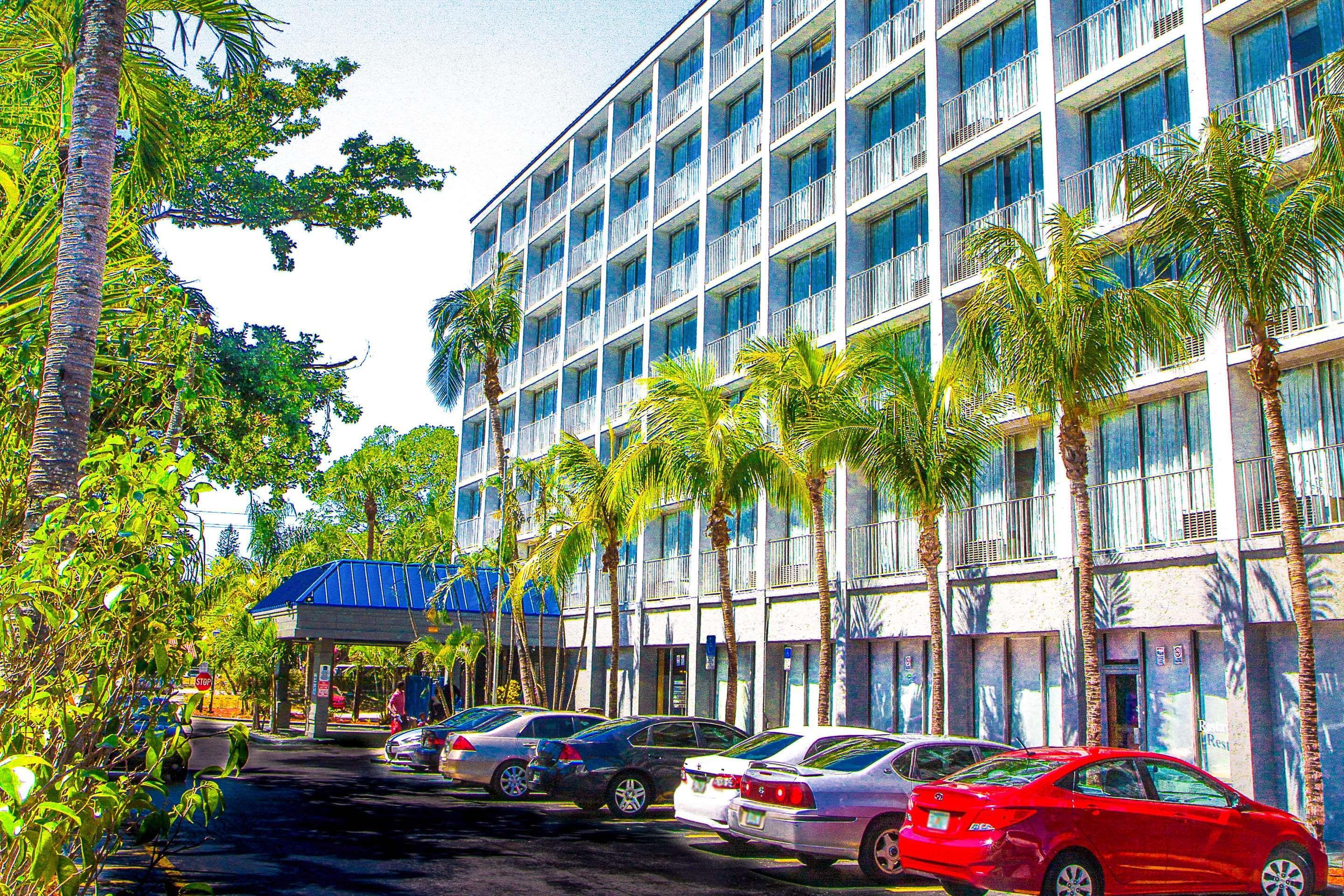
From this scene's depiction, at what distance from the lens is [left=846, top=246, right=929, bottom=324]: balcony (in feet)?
80.3

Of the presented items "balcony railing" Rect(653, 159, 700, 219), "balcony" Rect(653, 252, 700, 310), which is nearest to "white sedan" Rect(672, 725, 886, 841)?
"balcony" Rect(653, 252, 700, 310)

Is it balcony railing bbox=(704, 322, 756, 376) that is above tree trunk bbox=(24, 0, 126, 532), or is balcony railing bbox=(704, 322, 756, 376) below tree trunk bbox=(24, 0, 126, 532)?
above

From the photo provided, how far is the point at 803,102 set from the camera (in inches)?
1165

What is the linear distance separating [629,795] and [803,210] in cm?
1657

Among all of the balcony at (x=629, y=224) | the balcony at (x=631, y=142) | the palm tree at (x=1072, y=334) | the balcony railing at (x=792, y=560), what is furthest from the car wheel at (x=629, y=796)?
the balcony at (x=631, y=142)

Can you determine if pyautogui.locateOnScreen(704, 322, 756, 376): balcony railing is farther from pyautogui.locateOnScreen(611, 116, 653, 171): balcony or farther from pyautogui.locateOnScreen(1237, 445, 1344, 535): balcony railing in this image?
pyautogui.locateOnScreen(1237, 445, 1344, 535): balcony railing

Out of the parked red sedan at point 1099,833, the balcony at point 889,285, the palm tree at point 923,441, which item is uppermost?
the balcony at point 889,285

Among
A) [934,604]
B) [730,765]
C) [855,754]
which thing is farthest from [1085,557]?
[730,765]

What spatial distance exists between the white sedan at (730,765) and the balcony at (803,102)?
18523 millimetres

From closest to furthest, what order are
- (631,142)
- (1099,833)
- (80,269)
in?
(80,269), (1099,833), (631,142)

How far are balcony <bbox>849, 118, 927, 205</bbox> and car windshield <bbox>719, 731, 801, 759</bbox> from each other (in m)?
14.6

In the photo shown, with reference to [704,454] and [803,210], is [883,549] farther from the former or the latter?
[803,210]

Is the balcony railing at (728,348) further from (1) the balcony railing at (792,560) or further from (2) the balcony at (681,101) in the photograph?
(2) the balcony at (681,101)

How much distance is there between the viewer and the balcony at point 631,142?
37.8 m
